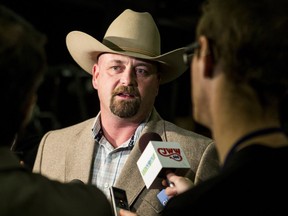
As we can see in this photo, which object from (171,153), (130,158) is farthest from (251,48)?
(130,158)

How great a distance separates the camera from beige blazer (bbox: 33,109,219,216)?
2531 millimetres

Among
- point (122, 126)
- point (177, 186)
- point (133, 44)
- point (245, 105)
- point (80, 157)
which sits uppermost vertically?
point (245, 105)

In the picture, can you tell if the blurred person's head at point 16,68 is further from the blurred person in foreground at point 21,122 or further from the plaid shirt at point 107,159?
the plaid shirt at point 107,159

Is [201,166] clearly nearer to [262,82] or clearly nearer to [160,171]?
[160,171]

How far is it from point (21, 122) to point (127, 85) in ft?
4.80

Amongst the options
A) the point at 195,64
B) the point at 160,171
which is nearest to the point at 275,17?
the point at 195,64

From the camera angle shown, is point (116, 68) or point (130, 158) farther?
point (116, 68)

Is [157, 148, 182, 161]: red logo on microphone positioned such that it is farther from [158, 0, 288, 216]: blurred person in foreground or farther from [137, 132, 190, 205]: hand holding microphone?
[158, 0, 288, 216]: blurred person in foreground

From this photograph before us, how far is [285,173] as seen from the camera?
3.77ft

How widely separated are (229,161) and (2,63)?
54 cm

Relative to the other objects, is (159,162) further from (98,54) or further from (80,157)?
(98,54)

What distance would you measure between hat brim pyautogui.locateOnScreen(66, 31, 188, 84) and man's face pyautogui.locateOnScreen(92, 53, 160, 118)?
0.05 m

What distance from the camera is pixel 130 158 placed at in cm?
263

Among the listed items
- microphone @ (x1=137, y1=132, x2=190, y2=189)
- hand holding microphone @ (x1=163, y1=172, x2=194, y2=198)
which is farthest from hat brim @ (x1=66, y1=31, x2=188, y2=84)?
hand holding microphone @ (x1=163, y1=172, x2=194, y2=198)
